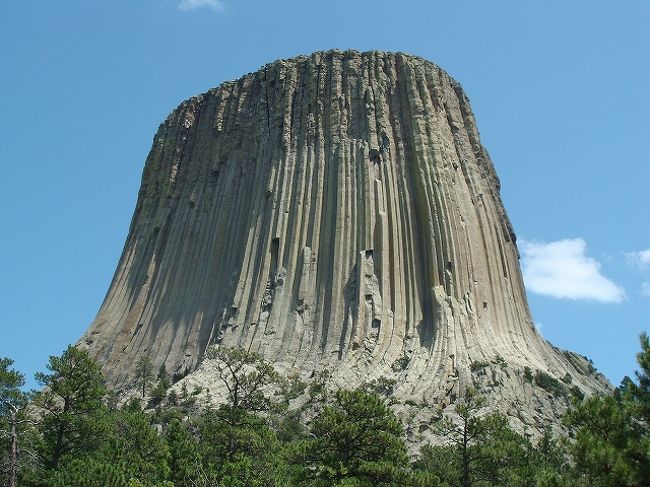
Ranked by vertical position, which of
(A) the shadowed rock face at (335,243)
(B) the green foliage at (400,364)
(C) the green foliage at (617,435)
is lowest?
(C) the green foliage at (617,435)

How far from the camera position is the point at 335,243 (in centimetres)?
4859

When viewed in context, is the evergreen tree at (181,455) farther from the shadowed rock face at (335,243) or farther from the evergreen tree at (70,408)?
the shadowed rock face at (335,243)

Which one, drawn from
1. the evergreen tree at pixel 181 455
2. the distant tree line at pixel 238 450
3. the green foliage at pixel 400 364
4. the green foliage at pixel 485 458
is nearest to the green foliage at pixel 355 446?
the distant tree line at pixel 238 450

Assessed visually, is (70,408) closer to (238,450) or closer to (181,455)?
(181,455)

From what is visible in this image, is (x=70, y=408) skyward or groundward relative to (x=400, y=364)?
groundward

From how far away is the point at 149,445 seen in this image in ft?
90.3

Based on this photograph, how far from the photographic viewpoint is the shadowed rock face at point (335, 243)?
44.9 meters

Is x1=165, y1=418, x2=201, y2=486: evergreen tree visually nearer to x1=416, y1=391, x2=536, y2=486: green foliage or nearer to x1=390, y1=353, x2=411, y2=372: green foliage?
x1=416, y1=391, x2=536, y2=486: green foliage

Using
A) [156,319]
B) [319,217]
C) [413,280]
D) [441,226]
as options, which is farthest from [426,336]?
[156,319]

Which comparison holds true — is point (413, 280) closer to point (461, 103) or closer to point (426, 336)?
point (426, 336)

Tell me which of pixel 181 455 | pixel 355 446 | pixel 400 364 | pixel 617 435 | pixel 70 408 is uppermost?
pixel 400 364

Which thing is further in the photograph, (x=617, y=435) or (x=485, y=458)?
(x=485, y=458)

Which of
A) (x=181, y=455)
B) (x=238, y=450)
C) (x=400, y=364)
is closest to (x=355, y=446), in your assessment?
(x=238, y=450)

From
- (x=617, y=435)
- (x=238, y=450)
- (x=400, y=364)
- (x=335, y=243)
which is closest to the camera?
(x=617, y=435)
